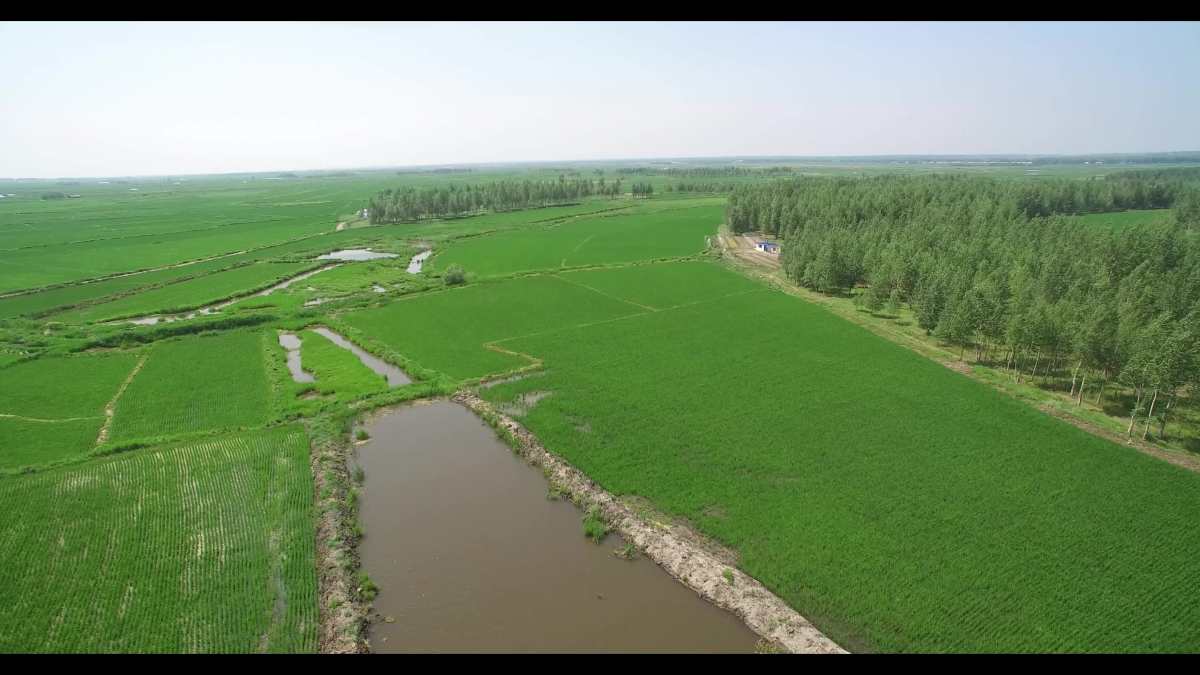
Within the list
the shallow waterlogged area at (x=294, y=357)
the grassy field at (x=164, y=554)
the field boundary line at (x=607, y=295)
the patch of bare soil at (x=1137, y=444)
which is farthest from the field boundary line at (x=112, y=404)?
the patch of bare soil at (x=1137, y=444)

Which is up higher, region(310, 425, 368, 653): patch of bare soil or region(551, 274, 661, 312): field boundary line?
region(551, 274, 661, 312): field boundary line

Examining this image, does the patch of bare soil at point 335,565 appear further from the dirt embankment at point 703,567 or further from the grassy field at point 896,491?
the grassy field at point 896,491

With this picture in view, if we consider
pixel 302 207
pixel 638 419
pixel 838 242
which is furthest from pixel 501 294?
pixel 302 207

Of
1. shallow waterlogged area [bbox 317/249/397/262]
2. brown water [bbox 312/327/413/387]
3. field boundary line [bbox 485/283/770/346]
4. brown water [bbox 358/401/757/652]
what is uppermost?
shallow waterlogged area [bbox 317/249/397/262]

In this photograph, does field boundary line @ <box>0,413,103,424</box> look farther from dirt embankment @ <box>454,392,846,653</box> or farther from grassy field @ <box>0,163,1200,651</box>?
dirt embankment @ <box>454,392,846,653</box>

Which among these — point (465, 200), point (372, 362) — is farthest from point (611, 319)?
point (465, 200)

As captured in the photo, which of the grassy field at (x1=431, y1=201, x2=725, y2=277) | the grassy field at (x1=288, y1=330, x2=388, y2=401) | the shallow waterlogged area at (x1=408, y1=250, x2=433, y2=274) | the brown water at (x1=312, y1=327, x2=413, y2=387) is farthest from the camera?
the grassy field at (x1=431, y1=201, x2=725, y2=277)

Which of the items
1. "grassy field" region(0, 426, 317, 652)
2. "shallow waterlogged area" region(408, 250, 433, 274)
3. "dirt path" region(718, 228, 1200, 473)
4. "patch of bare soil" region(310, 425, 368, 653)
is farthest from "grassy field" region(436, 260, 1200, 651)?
"shallow waterlogged area" region(408, 250, 433, 274)
